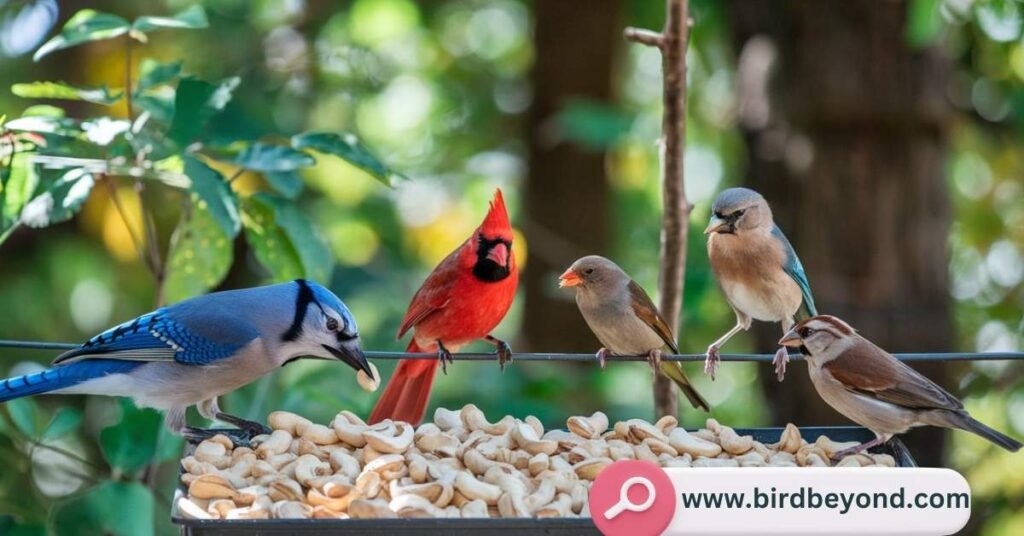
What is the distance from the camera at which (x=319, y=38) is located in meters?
8.02

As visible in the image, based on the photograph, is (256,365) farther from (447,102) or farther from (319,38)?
(447,102)

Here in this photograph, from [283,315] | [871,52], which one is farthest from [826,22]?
[283,315]

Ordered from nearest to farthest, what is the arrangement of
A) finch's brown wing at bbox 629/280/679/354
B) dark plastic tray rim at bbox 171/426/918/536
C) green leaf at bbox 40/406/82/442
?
dark plastic tray rim at bbox 171/426/918/536 → green leaf at bbox 40/406/82/442 → finch's brown wing at bbox 629/280/679/354

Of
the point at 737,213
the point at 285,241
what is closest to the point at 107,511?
the point at 285,241

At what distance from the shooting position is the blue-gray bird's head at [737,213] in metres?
3.71

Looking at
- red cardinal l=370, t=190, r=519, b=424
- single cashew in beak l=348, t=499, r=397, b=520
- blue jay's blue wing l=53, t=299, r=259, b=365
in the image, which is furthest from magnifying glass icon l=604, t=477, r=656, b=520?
red cardinal l=370, t=190, r=519, b=424

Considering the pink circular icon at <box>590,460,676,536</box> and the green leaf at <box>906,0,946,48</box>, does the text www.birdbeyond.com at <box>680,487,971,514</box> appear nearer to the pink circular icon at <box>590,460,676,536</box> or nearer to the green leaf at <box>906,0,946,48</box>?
the pink circular icon at <box>590,460,676,536</box>

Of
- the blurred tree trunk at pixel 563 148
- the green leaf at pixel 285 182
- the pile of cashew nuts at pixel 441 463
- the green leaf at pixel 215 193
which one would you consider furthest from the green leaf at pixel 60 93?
the blurred tree trunk at pixel 563 148

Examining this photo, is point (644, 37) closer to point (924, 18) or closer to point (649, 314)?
point (649, 314)

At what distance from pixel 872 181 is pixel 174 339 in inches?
126

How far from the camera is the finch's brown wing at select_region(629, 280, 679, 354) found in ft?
12.0

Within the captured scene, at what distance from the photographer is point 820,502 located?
251 cm

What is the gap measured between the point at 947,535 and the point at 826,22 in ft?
10.4

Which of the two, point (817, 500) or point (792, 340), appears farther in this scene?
point (792, 340)
